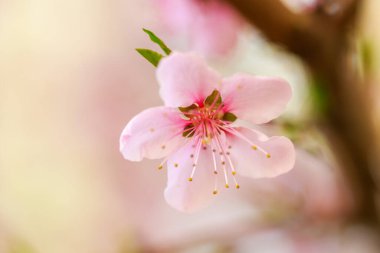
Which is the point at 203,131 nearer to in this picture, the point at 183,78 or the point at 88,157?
the point at 183,78

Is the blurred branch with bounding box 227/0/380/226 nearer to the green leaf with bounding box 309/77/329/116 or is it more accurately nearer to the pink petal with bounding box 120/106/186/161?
the green leaf with bounding box 309/77/329/116

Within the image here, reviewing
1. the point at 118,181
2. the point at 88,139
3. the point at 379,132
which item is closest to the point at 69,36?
the point at 88,139

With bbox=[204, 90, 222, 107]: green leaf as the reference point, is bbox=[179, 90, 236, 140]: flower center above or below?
above

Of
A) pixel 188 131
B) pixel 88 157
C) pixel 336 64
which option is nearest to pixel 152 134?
pixel 188 131

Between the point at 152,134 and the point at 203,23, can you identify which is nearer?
the point at 152,134

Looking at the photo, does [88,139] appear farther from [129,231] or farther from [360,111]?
[360,111]

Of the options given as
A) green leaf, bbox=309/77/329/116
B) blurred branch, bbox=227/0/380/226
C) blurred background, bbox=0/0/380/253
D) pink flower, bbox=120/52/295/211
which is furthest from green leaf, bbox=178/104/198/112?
blurred background, bbox=0/0/380/253

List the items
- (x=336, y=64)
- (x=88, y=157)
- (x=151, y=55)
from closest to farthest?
(x=151, y=55) → (x=336, y=64) → (x=88, y=157)

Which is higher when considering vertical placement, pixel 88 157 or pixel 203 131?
pixel 88 157
